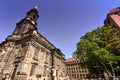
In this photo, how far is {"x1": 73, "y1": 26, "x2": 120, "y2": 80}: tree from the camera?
15.5 m

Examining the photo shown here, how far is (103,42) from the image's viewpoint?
17250 millimetres

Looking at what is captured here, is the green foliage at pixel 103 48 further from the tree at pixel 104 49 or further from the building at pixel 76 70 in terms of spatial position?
the building at pixel 76 70

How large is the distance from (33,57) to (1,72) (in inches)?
285

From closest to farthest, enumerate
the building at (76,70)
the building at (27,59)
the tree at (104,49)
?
the tree at (104,49) < the building at (27,59) < the building at (76,70)

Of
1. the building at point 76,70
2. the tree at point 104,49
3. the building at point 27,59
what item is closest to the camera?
the tree at point 104,49

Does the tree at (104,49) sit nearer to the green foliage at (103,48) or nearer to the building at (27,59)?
the green foliage at (103,48)

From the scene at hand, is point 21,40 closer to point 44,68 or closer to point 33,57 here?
point 33,57

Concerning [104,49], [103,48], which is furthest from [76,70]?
[104,49]

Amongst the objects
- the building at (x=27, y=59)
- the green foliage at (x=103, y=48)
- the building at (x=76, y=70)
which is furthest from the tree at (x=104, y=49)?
the building at (x=76, y=70)

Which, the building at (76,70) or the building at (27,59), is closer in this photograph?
the building at (27,59)

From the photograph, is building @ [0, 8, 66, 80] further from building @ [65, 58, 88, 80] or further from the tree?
building @ [65, 58, 88, 80]

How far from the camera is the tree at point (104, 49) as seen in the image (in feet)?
50.9

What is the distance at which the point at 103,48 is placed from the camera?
16844 millimetres

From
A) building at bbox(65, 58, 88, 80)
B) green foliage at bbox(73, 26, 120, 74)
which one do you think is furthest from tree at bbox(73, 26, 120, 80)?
building at bbox(65, 58, 88, 80)
